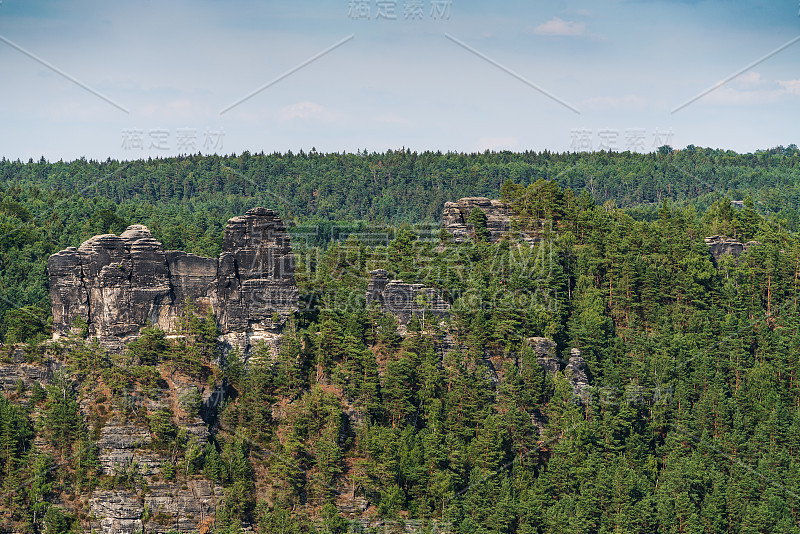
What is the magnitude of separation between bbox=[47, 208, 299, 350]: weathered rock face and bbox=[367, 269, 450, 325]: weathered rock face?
226 inches

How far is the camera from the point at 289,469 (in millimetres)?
69812

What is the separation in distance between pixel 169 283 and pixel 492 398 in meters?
22.9

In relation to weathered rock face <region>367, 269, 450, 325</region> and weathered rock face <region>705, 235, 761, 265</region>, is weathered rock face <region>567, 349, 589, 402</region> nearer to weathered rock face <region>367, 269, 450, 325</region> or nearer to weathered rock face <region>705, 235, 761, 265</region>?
weathered rock face <region>367, 269, 450, 325</region>

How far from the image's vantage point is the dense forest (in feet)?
229

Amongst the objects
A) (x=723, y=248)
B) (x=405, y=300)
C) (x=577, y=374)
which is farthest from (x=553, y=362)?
(x=723, y=248)

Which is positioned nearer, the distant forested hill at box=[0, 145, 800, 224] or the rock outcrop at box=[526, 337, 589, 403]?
the rock outcrop at box=[526, 337, 589, 403]

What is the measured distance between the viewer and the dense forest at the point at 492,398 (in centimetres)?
6981

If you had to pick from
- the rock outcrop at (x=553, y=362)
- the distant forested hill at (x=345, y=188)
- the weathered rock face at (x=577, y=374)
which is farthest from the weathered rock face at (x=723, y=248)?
the distant forested hill at (x=345, y=188)

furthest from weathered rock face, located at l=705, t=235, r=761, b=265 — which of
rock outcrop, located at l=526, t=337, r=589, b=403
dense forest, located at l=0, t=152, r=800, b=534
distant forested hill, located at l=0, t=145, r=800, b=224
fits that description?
distant forested hill, located at l=0, t=145, r=800, b=224

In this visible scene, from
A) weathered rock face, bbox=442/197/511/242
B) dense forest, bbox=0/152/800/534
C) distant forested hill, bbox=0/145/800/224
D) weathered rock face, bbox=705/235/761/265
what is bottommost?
dense forest, bbox=0/152/800/534

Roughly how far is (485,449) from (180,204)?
115877mm

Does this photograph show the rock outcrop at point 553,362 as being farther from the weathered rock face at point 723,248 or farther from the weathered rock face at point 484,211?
the weathered rock face at point 723,248

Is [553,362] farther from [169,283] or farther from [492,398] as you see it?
[169,283]

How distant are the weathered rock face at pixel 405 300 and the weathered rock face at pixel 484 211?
1272cm
